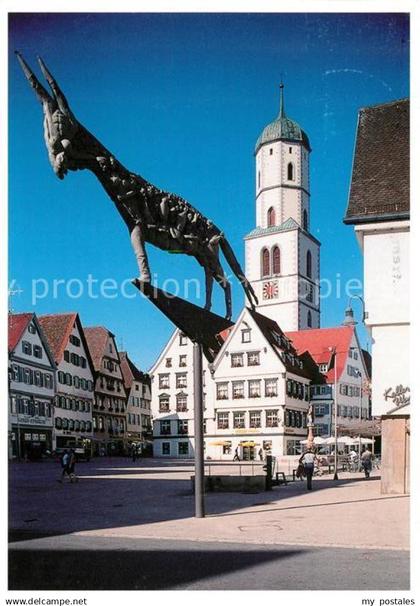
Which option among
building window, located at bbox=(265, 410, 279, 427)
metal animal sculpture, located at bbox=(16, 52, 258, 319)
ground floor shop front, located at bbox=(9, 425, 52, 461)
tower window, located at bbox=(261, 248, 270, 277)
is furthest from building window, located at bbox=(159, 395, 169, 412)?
metal animal sculpture, located at bbox=(16, 52, 258, 319)

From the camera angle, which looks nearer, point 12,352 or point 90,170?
point 90,170

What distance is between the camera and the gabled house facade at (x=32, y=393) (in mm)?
42719

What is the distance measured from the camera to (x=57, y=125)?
37.0ft

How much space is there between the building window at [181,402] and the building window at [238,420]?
3.46m

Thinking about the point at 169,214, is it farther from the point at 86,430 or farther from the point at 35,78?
the point at 86,430

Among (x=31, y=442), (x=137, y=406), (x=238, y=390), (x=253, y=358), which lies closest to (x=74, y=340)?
(x=31, y=442)

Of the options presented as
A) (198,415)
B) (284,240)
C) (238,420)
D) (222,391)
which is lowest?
(238,420)

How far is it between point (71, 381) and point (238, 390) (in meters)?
10.7

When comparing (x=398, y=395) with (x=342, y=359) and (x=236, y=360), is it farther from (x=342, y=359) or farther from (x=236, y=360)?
(x=236, y=360)

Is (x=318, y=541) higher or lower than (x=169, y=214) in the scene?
lower

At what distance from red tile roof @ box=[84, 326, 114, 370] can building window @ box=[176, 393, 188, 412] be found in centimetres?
581
